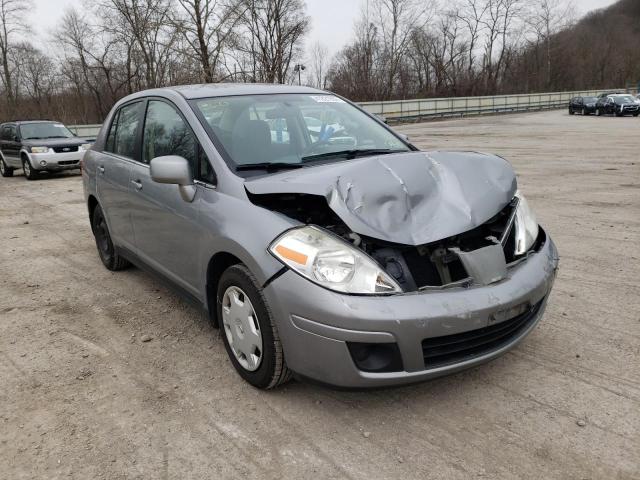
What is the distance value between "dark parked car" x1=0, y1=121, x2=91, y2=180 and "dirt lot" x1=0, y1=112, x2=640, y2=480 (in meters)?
10.5

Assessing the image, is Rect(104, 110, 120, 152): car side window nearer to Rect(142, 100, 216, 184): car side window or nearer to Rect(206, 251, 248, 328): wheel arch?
Rect(142, 100, 216, 184): car side window

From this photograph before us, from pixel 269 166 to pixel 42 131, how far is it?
14.0 metres

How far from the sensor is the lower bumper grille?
2.41 m

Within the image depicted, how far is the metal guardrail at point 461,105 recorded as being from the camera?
38.5m

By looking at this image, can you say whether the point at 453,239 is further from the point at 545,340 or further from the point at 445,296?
the point at 545,340

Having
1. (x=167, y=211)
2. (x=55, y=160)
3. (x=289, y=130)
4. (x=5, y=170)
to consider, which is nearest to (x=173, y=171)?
(x=167, y=211)

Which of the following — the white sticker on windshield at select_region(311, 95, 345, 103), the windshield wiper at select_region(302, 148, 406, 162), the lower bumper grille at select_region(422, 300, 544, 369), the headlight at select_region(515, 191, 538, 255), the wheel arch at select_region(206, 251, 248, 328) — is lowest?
the lower bumper grille at select_region(422, 300, 544, 369)

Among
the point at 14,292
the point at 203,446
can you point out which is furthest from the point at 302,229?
the point at 14,292

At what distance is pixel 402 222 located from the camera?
258 cm

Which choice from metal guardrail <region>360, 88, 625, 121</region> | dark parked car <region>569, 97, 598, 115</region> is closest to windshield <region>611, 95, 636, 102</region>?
dark parked car <region>569, 97, 598, 115</region>

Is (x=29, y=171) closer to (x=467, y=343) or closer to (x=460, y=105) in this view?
(x=467, y=343)

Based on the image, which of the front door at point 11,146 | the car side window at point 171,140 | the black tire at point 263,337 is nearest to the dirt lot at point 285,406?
the black tire at point 263,337

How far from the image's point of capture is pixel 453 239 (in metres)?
2.70

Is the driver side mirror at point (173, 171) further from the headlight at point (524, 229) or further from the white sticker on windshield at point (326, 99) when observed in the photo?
the headlight at point (524, 229)
